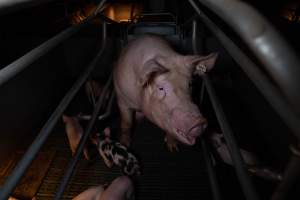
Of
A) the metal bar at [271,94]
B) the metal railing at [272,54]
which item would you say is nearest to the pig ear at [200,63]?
the metal bar at [271,94]

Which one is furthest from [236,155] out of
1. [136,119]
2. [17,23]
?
[17,23]

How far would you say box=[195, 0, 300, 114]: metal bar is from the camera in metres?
0.36

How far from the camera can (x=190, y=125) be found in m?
1.12

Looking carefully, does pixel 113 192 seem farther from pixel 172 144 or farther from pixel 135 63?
pixel 135 63

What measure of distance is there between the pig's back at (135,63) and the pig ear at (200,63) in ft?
0.64

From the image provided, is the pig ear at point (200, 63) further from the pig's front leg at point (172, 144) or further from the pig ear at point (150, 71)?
the pig's front leg at point (172, 144)

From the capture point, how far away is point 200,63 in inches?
→ 55.3

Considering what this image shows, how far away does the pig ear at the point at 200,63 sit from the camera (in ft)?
4.42

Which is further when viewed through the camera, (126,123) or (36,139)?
(126,123)

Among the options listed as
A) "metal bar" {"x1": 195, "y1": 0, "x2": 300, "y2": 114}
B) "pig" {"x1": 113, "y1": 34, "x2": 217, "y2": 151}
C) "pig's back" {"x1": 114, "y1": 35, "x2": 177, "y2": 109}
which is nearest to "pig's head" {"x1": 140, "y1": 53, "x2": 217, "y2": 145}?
"pig" {"x1": 113, "y1": 34, "x2": 217, "y2": 151}

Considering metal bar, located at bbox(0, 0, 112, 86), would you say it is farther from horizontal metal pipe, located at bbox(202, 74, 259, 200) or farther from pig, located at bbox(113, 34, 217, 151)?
horizontal metal pipe, located at bbox(202, 74, 259, 200)

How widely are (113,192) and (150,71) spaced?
642 millimetres

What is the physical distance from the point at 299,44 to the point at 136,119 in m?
1.69

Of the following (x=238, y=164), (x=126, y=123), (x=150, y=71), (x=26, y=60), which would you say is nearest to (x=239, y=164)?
(x=238, y=164)
